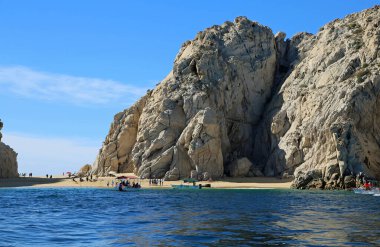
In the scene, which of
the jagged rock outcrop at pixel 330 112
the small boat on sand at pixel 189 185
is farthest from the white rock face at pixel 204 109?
the jagged rock outcrop at pixel 330 112

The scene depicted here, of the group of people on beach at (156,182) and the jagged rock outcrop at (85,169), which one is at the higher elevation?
the jagged rock outcrop at (85,169)

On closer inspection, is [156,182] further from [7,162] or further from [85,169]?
[85,169]

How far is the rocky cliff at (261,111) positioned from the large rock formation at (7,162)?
1929 centimetres

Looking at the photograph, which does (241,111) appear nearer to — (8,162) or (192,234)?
(8,162)

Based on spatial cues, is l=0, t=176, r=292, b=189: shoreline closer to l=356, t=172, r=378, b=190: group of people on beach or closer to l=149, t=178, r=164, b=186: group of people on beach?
l=149, t=178, r=164, b=186: group of people on beach

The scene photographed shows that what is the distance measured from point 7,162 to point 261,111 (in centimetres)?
6129

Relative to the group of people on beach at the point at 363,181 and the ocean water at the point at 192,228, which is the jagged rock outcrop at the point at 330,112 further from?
the ocean water at the point at 192,228

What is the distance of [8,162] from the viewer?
349ft

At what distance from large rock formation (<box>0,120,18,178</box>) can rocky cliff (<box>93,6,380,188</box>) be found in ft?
63.3

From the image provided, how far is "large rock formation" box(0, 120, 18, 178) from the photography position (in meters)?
104

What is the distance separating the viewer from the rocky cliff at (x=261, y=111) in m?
84.9

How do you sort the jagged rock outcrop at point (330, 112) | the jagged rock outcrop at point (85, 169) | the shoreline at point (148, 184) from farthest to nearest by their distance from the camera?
the jagged rock outcrop at point (85, 169) < the shoreline at point (148, 184) < the jagged rock outcrop at point (330, 112)

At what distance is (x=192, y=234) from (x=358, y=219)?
1372 centimetres

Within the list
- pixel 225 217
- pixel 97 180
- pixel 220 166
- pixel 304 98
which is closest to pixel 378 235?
pixel 225 217
